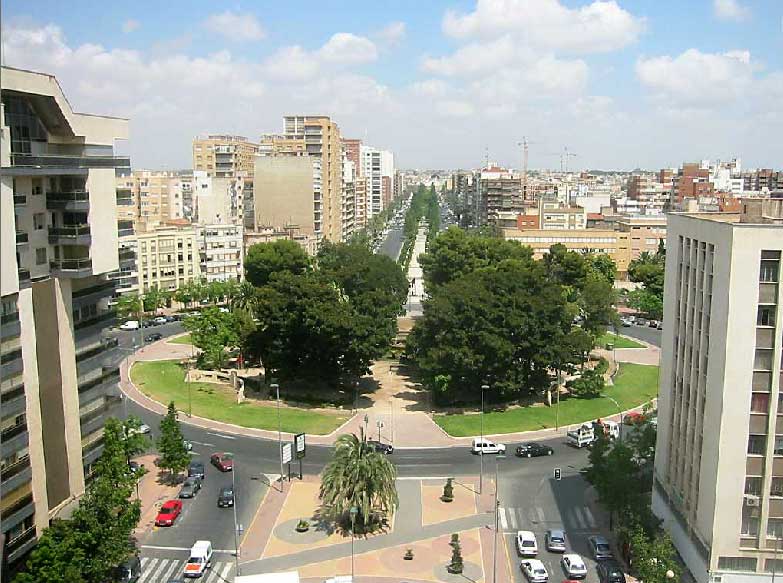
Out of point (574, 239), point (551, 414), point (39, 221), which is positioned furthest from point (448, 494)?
point (574, 239)

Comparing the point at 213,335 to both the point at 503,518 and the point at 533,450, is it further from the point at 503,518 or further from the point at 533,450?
the point at 503,518

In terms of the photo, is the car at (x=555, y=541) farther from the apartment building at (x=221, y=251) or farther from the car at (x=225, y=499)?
the apartment building at (x=221, y=251)

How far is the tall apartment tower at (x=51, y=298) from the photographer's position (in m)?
30.1

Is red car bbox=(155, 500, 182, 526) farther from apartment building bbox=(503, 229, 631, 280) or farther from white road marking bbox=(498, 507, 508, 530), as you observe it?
apartment building bbox=(503, 229, 631, 280)

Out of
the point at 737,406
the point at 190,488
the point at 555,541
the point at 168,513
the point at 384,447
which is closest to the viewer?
the point at 737,406

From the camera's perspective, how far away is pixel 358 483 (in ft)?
123

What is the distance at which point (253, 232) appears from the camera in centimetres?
11494

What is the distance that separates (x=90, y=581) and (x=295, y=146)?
373 feet

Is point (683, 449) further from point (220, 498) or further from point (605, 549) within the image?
point (220, 498)

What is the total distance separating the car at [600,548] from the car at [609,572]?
11.6 inches

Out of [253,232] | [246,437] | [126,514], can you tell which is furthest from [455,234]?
[126,514]

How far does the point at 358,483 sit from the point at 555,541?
9700 millimetres

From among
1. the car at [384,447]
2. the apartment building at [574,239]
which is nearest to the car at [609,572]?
the car at [384,447]

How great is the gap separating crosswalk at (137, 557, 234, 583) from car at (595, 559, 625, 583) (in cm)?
1626
